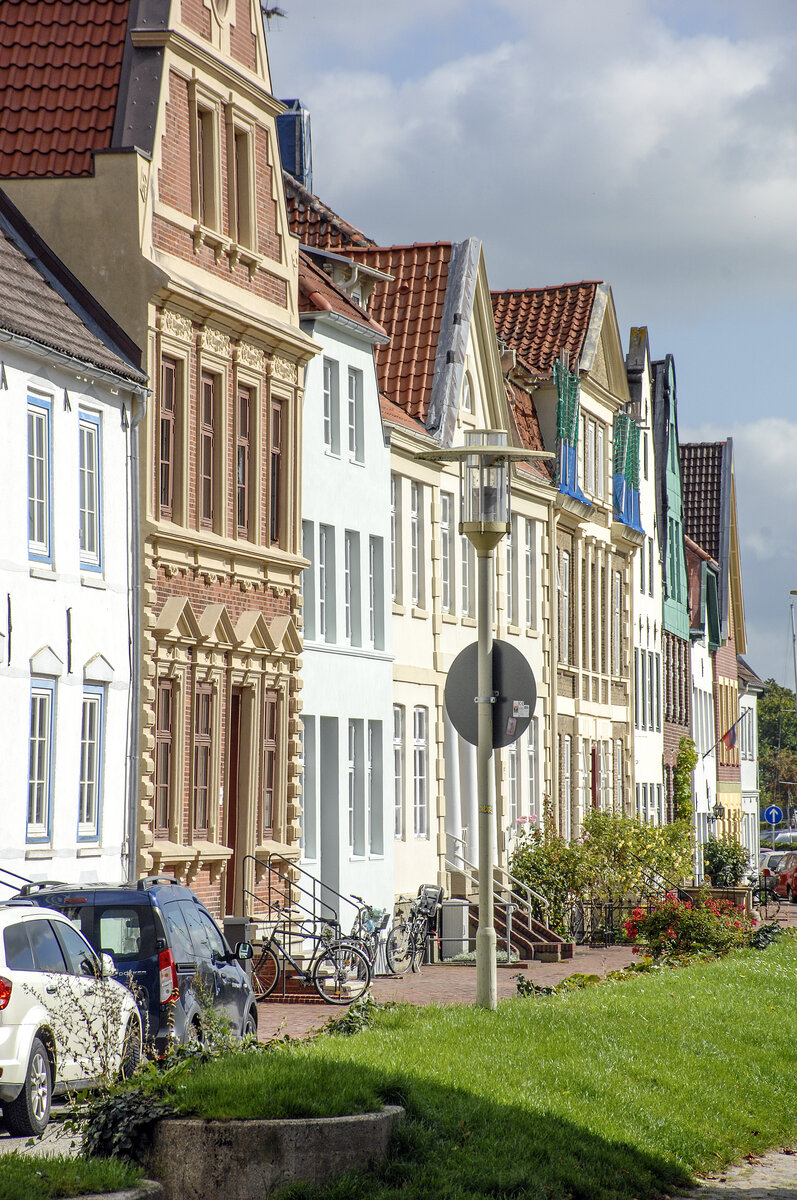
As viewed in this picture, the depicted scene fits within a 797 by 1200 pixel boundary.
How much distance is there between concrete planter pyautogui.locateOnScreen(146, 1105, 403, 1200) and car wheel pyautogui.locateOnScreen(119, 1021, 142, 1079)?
7.83 feet

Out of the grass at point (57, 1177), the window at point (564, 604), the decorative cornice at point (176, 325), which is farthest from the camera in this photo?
the window at point (564, 604)

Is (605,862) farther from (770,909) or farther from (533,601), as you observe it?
(770,909)

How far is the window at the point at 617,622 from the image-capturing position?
46875 millimetres

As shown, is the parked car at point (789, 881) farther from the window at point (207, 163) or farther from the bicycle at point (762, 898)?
the window at point (207, 163)

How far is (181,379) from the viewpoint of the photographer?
78.6 ft

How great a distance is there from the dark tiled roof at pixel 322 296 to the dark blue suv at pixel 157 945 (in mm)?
14509

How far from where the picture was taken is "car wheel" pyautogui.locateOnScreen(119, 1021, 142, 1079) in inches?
470

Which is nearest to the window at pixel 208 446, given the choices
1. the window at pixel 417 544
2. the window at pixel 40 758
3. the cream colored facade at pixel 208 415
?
the cream colored facade at pixel 208 415

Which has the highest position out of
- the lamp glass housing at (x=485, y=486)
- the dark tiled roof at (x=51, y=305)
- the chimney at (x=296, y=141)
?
the chimney at (x=296, y=141)

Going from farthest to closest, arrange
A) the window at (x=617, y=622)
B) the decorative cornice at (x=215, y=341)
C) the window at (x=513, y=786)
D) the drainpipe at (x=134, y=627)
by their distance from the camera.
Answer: the window at (x=617, y=622)
the window at (x=513, y=786)
the decorative cornice at (x=215, y=341)
the drainpipe at (x=134, y=627)

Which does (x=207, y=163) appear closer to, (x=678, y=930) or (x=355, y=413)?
(x=355, y=413)

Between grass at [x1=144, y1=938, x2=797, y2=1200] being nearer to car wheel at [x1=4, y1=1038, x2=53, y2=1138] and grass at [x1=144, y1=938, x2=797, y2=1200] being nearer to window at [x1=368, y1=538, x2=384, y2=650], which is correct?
car wheel at [x1=4, y1=1038, x2=53, y2=1138]

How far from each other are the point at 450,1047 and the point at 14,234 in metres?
13.2

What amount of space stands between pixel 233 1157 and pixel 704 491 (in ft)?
199
